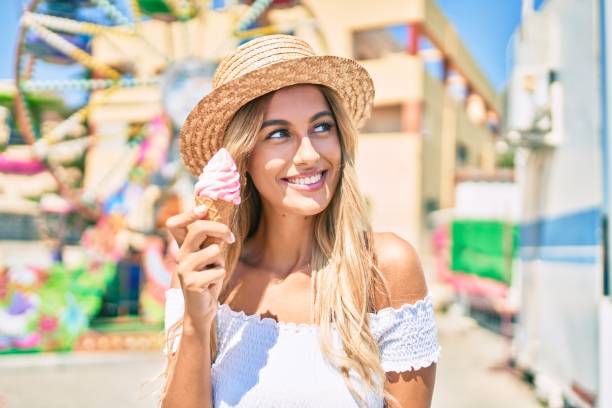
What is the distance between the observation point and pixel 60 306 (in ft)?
24.0

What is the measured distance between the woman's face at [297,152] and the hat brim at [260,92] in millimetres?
59

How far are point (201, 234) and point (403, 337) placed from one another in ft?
2.09

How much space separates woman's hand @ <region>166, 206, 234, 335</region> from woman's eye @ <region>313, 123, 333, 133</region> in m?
0.45

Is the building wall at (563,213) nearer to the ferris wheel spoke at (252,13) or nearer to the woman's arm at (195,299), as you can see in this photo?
the woman's arm at (195,299)

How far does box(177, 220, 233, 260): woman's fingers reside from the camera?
1.31 metres

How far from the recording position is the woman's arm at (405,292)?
1.50 metres

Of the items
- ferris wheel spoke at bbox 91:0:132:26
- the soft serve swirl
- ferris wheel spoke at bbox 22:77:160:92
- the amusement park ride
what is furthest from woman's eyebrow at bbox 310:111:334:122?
ferris wheel spoke at bbox 91:0:132:26

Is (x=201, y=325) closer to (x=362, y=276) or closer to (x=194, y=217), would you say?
(x=194, y=217)

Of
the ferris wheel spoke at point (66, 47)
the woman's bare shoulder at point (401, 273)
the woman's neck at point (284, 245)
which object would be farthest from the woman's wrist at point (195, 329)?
the ferris wheel spoke at point (66, 47)

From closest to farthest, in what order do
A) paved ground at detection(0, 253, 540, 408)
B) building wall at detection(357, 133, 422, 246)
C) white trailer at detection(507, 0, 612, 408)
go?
white trailer at detection(507, 0, 612, 408)
paved ground at detection(0, 253, 540, 408)
building wall at detection(357, 133, 422, 246)

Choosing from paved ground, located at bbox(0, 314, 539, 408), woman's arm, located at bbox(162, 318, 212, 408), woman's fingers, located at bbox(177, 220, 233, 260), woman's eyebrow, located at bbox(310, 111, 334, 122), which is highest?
woman's eyebrow, located at bbox(310, 111, 334, 122)

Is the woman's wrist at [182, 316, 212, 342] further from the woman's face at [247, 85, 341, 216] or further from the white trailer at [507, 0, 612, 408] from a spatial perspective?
the white trailer at [507, 0, 612, 408]

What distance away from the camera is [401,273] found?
154 cm

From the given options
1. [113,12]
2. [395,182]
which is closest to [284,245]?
[113,12]
